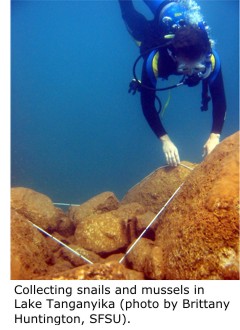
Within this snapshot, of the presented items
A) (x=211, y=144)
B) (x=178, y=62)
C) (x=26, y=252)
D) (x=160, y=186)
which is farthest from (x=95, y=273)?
(x=178, y=62)

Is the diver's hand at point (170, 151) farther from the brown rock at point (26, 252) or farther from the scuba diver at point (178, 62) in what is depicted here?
the brown rock at point (26, 252)

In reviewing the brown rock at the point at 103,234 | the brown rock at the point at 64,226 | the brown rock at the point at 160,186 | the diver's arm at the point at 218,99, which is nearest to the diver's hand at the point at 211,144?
the diver's arm at the point at 218,99

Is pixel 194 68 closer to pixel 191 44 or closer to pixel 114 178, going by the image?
pixel 191 44

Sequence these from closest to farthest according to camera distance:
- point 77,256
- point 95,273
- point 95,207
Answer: point 95,273 < point 77,256 < point 95,207

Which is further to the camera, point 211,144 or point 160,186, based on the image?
point 160,186

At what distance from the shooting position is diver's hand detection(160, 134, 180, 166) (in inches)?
180

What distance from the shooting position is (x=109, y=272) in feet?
7.45

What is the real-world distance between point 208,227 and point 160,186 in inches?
93.3

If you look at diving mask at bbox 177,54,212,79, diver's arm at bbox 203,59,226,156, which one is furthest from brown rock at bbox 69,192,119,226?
diving mask at bbox 177,54,212,79

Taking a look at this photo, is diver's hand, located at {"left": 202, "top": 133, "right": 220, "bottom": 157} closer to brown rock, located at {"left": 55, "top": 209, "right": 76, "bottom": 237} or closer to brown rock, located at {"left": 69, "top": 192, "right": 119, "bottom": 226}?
brown rock, located at {"left": 69, "top": 192, "right": 119, "bottom": 226}

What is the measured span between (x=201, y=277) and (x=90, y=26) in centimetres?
5043

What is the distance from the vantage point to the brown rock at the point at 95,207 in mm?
4573

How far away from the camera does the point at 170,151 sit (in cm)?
459

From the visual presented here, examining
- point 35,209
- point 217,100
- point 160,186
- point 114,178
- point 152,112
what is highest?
point 114,178
